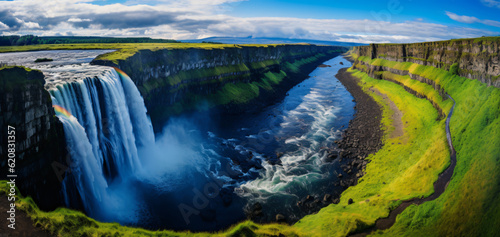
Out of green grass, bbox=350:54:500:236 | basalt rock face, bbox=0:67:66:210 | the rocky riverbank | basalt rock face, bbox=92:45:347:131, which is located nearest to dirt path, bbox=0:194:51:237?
basalt rock face, bbox=0:67:66:210

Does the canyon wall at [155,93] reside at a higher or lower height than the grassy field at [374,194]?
higher

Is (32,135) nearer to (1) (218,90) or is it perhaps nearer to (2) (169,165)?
(2) (169,165)

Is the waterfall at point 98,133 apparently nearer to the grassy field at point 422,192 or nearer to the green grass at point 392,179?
the grassy field at point 422,192

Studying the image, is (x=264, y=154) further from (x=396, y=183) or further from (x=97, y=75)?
(x=97, y=75)

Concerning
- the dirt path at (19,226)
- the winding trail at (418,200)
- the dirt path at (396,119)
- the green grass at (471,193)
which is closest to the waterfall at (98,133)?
the dirt path at (19,226)

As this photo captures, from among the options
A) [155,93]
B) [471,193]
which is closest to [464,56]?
[471,193]

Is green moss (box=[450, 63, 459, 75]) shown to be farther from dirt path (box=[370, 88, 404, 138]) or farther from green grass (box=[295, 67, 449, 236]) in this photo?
dirt path (box=[370, 88, 404, 138])
